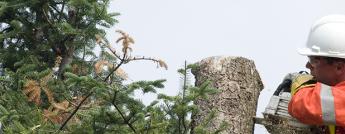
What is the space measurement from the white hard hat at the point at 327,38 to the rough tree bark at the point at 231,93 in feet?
3.50

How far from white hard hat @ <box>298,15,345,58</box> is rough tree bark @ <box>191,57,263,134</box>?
42.1 inches

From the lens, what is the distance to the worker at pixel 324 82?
355 centimetres

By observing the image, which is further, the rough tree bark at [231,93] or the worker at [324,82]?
the rough tree bark at [231,93]

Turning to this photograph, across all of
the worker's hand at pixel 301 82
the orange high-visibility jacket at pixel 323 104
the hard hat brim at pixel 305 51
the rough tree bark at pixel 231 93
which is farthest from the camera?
the rough tree bark at pixel 231 93

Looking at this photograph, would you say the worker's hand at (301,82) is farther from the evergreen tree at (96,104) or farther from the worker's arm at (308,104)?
the evergreen tree at (96,104)

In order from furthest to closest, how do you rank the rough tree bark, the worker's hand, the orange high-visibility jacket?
the rough tree bark
the worker's hand
the orange high-visibility jacket

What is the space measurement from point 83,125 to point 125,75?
17.9 inches

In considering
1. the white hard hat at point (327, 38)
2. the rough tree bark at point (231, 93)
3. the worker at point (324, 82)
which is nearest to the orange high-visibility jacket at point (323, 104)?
the worker at point (324, 82)

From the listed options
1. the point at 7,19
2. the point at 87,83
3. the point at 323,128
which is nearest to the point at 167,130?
the point at 87,83

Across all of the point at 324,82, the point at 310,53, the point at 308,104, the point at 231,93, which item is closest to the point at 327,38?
the point at 310,53

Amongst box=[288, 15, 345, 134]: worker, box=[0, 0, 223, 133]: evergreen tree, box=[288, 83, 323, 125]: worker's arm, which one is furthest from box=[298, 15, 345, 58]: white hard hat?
box=[0, 0, 223, 133]: evergreen tree

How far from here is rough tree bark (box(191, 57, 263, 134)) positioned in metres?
4.95

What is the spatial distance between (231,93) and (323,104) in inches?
62.2

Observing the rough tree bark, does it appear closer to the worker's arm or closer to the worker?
the worker
